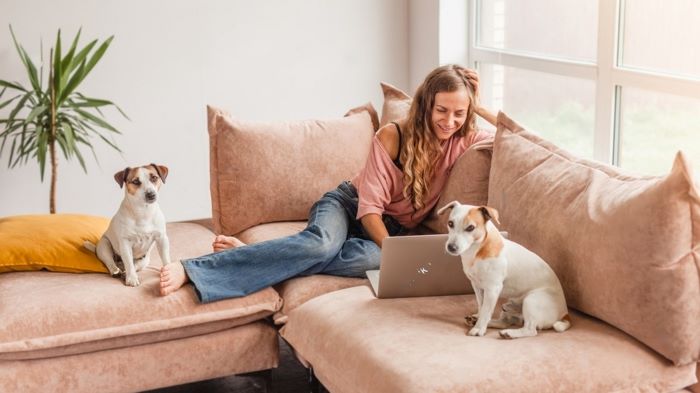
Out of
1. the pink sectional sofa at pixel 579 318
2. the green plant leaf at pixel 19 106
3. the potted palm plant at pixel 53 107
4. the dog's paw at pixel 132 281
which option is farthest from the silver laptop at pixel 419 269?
the green plant leaf at pixel 19 106

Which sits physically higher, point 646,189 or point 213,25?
point 213,25

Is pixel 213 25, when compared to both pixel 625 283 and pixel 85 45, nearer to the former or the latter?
pixel 85 45

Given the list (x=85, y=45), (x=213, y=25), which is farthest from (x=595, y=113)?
(x=85, y=45)

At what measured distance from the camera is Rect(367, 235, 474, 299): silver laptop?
242 centimetres

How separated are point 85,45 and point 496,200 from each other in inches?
88.0

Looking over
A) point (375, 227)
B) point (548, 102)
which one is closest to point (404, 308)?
point (375, 227)

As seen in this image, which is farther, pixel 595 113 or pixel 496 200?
pixel 595 113

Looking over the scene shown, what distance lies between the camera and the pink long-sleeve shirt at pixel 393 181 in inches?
118

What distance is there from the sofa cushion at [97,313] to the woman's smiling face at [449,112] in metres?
0.77

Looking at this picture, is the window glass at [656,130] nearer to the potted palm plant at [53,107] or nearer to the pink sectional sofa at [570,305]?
the pink sectional sofa at [570,305]

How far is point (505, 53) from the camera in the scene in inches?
155

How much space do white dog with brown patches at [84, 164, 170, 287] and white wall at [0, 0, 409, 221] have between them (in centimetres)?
135

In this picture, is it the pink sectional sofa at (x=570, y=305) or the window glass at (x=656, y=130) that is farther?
the window glass at (x=656, y=130)

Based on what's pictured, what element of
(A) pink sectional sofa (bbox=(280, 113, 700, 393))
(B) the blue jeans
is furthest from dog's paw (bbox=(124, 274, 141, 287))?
(A) pink sectional sofa (bbox=(280, 113, 700, 393))
